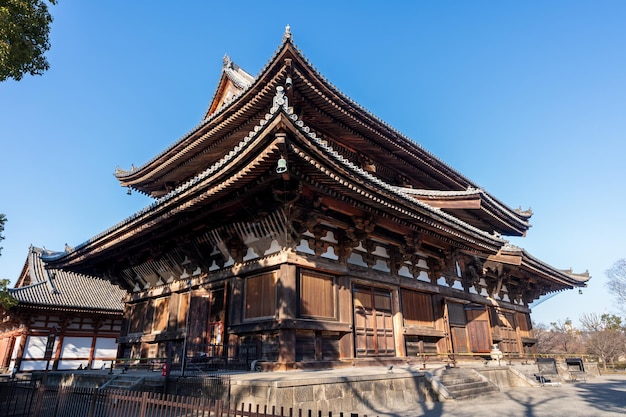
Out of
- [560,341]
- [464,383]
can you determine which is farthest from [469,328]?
[560,341]

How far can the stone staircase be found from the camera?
409 inches

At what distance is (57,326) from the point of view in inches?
1003

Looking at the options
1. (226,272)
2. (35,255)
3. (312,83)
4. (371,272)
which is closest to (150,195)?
(226,272)

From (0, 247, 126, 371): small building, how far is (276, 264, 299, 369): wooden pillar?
1877 cm

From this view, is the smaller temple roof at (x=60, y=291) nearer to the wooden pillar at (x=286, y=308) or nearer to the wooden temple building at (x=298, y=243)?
the wooden temple building at (x=298, y=243)

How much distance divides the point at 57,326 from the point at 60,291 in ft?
7.89

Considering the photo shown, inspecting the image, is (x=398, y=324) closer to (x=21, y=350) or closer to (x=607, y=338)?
(x=21, y=350)

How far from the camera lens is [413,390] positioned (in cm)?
952

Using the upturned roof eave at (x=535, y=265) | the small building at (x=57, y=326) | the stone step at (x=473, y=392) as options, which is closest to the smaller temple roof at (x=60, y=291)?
the small building at (x=57, y=326)

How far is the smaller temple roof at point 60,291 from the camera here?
24.0 meters

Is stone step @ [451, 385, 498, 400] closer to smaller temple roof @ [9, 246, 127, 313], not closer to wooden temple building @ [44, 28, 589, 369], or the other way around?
wooden temple building @ [44, 28, 589, 369]

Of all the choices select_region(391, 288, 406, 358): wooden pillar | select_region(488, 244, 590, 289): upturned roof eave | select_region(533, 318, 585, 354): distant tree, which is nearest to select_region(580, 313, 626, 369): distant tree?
select_region(533, 318, 585, 354): distant tree

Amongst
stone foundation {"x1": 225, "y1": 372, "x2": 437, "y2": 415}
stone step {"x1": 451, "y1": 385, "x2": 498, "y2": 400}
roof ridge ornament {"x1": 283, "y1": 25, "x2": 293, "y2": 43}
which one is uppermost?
roof ridge ornament {"x1": 283, "y1": 25, "x2": 293, "y2": 43}

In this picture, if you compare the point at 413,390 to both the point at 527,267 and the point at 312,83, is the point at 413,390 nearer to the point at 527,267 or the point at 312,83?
the point at 312,83
